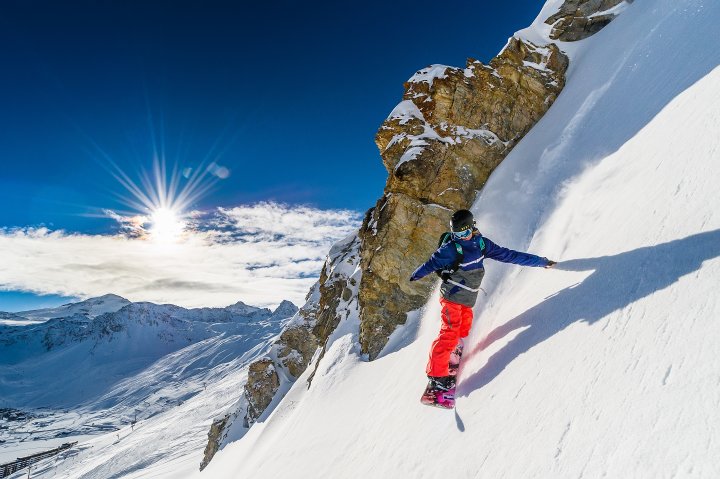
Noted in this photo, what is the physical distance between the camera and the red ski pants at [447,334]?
5.45m

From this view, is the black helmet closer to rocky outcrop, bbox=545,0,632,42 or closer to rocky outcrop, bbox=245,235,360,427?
rocky outcrop, bbox=545,0,632,42

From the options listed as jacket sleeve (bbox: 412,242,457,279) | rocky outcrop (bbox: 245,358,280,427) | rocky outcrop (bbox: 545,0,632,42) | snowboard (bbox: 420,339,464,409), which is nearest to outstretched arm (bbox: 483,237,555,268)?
jacket sleeve (bbox: 412,242,457,279)

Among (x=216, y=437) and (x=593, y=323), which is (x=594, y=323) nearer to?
(x=593, y=323)

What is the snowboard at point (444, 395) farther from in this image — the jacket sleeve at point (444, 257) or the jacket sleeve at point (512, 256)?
the jacket sleeve at point (512, 256)

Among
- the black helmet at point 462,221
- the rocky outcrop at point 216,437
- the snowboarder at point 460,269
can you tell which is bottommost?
the rocky outcrop at point 216,437

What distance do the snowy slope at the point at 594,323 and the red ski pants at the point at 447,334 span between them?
36cm

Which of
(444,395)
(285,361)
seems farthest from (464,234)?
(285,361)

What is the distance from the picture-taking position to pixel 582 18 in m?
14.8

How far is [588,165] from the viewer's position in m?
8.27

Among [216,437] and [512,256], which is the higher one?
[512,256]

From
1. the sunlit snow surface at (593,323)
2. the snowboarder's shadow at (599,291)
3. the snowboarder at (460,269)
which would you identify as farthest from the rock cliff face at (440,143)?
the snowboarder's shadow at (599,291)

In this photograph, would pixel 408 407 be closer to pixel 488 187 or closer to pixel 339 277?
pixel 488 187

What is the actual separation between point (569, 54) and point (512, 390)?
15151 millimetres

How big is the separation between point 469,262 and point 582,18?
1462 centimetres
